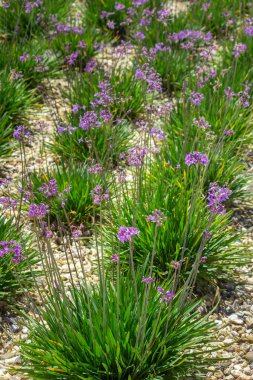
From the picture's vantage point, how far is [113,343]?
10.7 feet

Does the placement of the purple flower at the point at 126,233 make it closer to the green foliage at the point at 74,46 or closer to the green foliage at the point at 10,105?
the green foliage at the point at 10,105

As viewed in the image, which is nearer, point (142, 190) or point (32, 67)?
point (142, 190)

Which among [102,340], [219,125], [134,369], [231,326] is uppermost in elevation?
[219,125]

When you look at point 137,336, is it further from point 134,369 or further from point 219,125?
point 219,125

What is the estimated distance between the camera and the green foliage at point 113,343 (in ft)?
10.8

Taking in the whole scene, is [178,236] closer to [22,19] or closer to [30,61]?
[30,61]

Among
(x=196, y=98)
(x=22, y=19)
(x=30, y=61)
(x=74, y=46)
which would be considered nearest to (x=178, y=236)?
(x=196, y=98)

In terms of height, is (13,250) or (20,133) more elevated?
(20,133)

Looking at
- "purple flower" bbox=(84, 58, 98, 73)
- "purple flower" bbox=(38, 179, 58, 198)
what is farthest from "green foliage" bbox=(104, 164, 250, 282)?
"purple flower" bbox=(84, 58, 98, 73)

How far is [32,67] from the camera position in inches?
279

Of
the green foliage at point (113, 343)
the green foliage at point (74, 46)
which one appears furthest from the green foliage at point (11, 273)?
the green foliage at point (74, 46)

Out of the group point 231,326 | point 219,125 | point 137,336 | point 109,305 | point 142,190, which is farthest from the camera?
point 219,125

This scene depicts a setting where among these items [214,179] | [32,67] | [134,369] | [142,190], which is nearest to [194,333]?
[134,369]

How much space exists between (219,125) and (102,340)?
3405 mm
